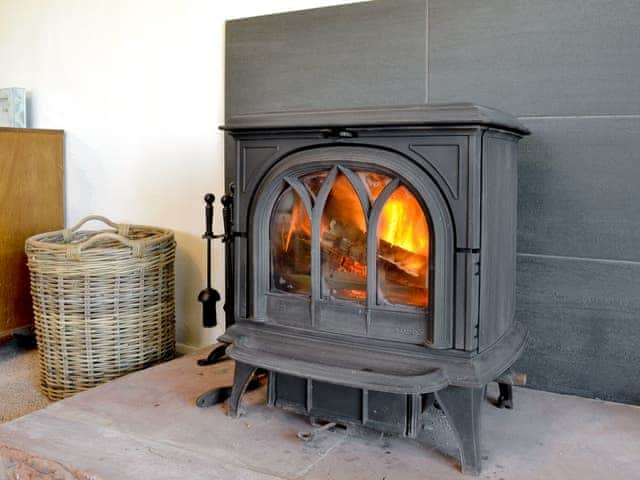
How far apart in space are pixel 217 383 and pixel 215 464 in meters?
0.49

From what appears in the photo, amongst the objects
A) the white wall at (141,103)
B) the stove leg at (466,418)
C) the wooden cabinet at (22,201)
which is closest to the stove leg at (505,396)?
the stove leg at (466,418)

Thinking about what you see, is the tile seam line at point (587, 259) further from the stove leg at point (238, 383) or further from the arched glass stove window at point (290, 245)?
the stove leg at point (238, 383)

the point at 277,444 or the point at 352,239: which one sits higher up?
the point at 352,239

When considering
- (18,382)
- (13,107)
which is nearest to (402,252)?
(18,382)

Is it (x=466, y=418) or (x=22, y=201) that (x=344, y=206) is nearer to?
(x=466, y=418)

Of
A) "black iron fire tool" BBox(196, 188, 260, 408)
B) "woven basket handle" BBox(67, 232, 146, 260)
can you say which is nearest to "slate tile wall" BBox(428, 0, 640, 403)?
"black iron fire tool" BBox(196, 188, 260, 408)

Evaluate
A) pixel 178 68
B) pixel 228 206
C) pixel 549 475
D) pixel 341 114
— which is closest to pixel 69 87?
pixel 178 68

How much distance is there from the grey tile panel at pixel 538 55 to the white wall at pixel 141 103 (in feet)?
1.72

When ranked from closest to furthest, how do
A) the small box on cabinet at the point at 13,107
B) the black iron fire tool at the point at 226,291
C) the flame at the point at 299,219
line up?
the flame at the point at 299,219, the black iron fire tool at the point at 226,291, the small box on cabinet at the point at 13,107

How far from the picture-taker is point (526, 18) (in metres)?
1.70

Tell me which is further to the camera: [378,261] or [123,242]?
[123,242]

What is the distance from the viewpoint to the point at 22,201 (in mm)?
2443

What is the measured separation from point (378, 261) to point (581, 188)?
24.3 inches

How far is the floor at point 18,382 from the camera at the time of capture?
6.46 ft
